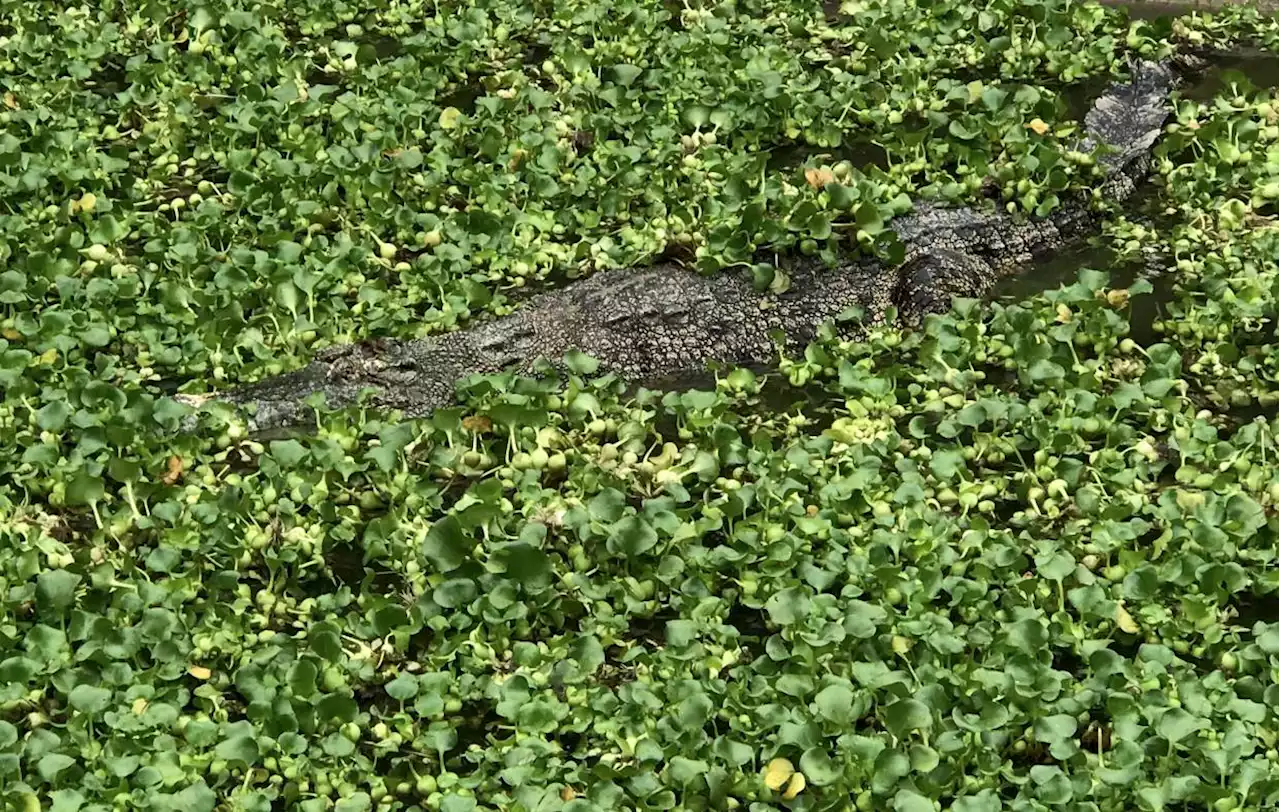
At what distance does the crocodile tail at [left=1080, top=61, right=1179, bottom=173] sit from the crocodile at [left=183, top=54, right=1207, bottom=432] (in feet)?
1.15

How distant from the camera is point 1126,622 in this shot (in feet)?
14.9

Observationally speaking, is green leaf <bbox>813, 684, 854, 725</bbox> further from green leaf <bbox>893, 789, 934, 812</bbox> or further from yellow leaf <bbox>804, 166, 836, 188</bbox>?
yellow leaf <bbox>804, 166, 836, 188</bbox>

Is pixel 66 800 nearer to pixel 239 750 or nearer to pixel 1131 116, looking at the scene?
pixel 239 750

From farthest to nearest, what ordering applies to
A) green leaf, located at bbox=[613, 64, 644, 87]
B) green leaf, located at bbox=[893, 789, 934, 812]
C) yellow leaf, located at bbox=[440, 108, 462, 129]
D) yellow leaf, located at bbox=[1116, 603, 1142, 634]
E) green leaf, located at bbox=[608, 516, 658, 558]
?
1. green leaf, located at bbox=[613, 64, 644, 87]
2. yellow leaf, located at bbox=[440, 108, 462, 129]
3. green leaf, located at bbox=[608, 516, 658, 558]
4. yellow leaf, located at bbox=[1116, 603, 1142, 634]
5. green leaf, located at bbox=[893, 789, 934, 812]

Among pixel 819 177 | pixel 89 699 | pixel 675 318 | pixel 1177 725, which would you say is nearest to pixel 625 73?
pixel 819 177

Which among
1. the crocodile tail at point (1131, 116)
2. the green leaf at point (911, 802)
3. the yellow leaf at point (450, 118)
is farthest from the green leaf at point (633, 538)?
the crocodile tail at point (1131, 116)

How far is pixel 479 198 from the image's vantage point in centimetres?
669

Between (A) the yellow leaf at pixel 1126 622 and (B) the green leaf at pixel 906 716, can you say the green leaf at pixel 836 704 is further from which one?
(A) the yellow leaf at pixel 1126 622

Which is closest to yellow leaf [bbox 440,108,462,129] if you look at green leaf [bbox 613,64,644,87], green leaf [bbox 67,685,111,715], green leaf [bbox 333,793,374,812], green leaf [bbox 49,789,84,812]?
green leaf [bbox 613,64,644,87]

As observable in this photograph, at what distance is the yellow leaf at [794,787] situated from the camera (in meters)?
4.10

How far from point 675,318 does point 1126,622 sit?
6.69ft

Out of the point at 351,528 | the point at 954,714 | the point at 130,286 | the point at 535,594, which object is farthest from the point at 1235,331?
the point at 130,286

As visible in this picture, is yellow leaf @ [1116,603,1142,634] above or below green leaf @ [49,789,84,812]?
below

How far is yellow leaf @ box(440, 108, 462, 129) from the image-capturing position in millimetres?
7160
